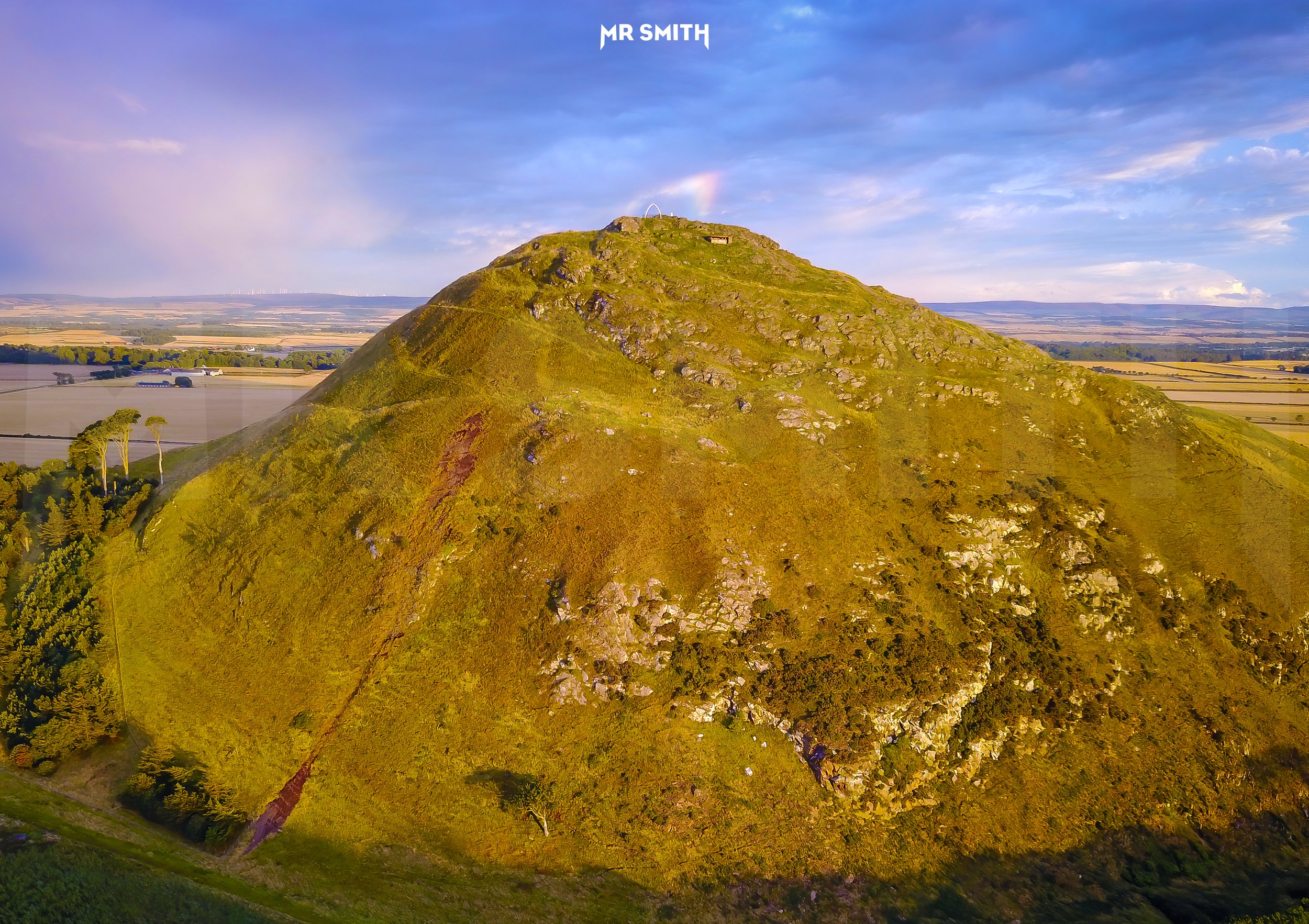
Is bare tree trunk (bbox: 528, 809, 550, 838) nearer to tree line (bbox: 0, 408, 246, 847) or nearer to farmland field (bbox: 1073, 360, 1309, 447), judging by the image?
tree line (bbox: 0, 408, 246, 847)

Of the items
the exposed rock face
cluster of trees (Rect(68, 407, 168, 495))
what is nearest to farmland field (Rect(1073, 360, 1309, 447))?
the exposed rock face

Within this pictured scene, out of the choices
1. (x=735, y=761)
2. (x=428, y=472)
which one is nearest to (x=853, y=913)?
(x=735, y=761)

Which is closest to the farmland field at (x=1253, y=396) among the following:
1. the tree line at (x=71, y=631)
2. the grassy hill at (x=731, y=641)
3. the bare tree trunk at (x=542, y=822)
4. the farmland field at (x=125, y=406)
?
the grassy hill at (x=731, y=641)

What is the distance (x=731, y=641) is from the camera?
142 feet

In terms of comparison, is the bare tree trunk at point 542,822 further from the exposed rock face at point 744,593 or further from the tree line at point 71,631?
the tree line at point 71,631

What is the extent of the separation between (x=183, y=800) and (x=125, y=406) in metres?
131

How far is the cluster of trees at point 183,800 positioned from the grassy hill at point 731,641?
1381 mm

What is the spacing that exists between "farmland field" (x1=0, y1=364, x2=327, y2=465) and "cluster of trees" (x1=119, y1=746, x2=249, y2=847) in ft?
227

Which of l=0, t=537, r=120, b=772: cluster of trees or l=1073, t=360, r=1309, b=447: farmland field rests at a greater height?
l=1073, t=360, r=1309, b=447: farmland field

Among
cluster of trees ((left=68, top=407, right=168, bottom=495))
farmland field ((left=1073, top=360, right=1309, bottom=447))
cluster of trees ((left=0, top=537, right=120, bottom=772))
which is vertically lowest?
cluster of trees ((left=0, top=537, right=120, bottom=772))

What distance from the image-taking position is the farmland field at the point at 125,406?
99.8m

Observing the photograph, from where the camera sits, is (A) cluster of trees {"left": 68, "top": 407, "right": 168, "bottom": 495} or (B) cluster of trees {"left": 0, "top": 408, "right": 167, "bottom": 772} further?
(A) cluster of trees {"left": 68, "top": 407, "right": 168, "bottom": 495}

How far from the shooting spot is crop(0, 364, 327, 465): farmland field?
3930 inches

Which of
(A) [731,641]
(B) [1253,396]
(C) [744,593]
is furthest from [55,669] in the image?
(B) [1253,396]
